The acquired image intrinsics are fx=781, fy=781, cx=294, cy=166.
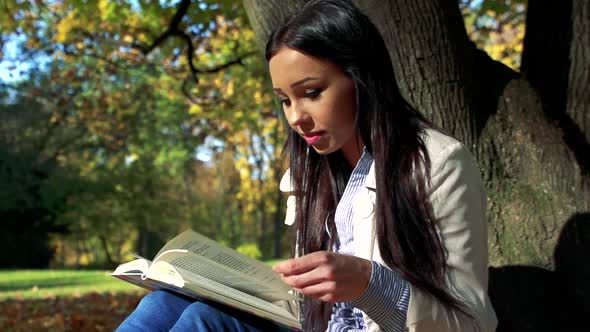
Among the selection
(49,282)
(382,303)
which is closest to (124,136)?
(49,282)

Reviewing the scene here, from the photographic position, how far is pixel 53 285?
1169cm

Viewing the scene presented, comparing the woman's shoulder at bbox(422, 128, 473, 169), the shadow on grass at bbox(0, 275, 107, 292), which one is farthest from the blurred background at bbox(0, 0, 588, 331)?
the woman's shoulder at bbox(422, 128, 473, 169)

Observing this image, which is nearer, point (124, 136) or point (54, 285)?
point (54, 285)

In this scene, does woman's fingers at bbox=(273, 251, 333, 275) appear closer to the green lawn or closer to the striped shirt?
the striped shirt

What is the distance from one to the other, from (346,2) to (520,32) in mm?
9232

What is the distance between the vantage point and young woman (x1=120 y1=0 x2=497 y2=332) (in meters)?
2.06

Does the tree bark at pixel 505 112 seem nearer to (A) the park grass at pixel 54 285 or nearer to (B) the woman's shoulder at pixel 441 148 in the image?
(B) the woman's shoulder at pixel 441 148

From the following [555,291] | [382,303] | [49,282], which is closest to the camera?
[382,303]

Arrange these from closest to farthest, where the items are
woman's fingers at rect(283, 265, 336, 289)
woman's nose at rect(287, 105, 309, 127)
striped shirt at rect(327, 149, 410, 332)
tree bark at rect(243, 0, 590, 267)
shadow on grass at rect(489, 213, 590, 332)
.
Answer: woman's fingers at rect(283, 265, 336, 289) → striped shirt at rect(327, 149, 410, 332) → woman's nose at rect(287, 105, 309, 127) → shadow on grass at rect(489, 213, 590, 332) → tree bark at rect(243, 0, 590, 267)

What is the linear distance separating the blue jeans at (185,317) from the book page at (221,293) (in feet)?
0.24

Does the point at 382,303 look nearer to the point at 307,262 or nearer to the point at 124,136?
the point at 307,262

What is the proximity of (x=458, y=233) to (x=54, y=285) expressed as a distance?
10475 mm

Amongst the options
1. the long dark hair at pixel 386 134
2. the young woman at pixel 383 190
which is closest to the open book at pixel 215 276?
the young woman at pixel 383 190

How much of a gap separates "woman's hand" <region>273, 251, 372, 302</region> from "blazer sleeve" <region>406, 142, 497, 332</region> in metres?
0.34
